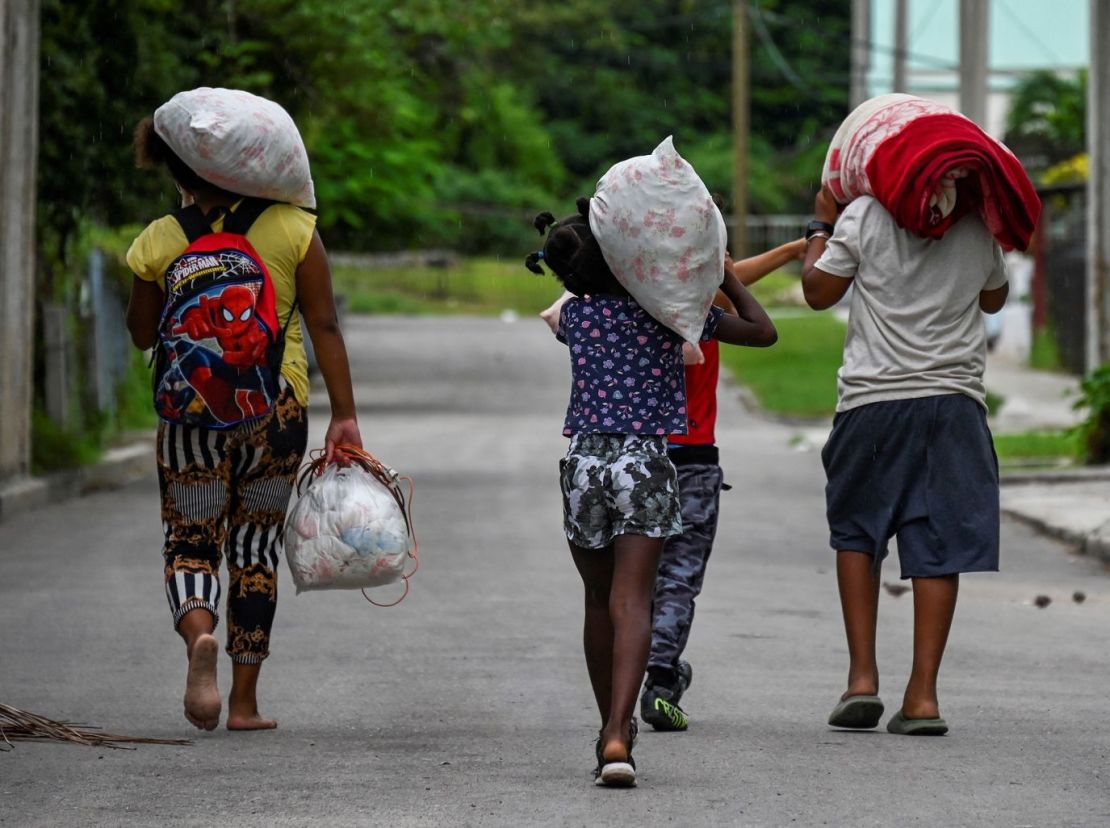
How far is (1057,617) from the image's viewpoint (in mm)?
9359

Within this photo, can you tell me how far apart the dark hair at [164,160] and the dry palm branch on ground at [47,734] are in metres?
1.61

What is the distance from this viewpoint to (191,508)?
19.7 ft

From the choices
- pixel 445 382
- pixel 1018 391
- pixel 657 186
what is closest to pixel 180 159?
pixel 657 186

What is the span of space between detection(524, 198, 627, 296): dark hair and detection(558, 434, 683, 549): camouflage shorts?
0.40 m

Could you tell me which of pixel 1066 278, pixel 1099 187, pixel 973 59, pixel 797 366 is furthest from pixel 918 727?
pixel 797 366

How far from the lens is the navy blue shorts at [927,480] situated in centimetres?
617

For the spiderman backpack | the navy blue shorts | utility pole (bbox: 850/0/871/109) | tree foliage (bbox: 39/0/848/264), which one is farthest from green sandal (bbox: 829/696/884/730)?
Result: utility pole (bbox: 850/0/871/109)

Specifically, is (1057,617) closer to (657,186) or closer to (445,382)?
(657,186)

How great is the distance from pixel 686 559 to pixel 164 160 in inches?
80.1

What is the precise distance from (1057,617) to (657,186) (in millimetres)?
4744

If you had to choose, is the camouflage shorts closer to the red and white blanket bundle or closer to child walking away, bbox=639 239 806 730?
child walking away, bbox=639 239 806 730

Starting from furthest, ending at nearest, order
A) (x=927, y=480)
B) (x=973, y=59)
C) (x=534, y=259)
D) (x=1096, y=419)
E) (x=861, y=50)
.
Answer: (x=861, y=50) < (x=973, y=59) < (x=1096, y=419) < (x=927, y=480) < (x=534, y=259)

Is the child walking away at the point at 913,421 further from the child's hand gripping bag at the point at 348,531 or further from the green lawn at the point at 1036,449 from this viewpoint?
the green lawn at the point at 1036,449

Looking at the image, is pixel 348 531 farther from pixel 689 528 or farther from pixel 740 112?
pixel 740 112
